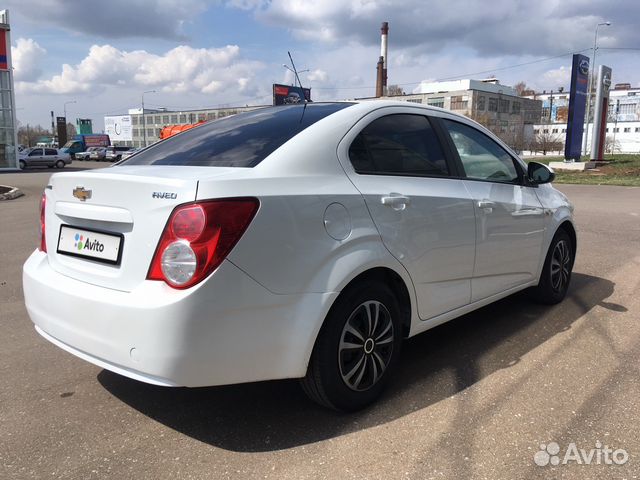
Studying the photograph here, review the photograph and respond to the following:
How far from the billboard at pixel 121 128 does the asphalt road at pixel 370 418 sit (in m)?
105

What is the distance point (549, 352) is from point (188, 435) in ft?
8.36

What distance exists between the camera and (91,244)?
8.92 feet

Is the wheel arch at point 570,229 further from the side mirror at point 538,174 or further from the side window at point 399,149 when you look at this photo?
the side window at point 399,149

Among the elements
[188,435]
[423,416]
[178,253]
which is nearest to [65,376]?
[188,435]

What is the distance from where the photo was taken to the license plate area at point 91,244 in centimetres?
258

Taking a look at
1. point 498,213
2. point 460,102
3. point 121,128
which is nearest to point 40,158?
point 498,213

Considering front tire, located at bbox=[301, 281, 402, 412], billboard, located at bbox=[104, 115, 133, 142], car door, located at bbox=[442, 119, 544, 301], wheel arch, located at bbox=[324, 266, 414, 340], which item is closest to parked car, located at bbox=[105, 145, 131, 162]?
billboard, located at bbox=[104, 115, 133, 142]

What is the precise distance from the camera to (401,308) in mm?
3252

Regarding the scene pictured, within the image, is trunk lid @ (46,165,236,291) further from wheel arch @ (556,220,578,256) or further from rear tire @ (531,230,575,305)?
wheel arch @ (556,220,578,256)

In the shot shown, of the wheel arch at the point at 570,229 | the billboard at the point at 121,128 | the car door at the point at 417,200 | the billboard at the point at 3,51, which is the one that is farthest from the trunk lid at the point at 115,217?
the billboard at the point at 121,128

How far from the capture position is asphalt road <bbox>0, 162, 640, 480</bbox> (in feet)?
8.23

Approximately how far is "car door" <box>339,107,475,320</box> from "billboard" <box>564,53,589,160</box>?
30.7 m

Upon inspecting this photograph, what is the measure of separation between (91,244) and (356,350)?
4.85 feet

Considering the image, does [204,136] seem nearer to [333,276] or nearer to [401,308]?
[333,276]
